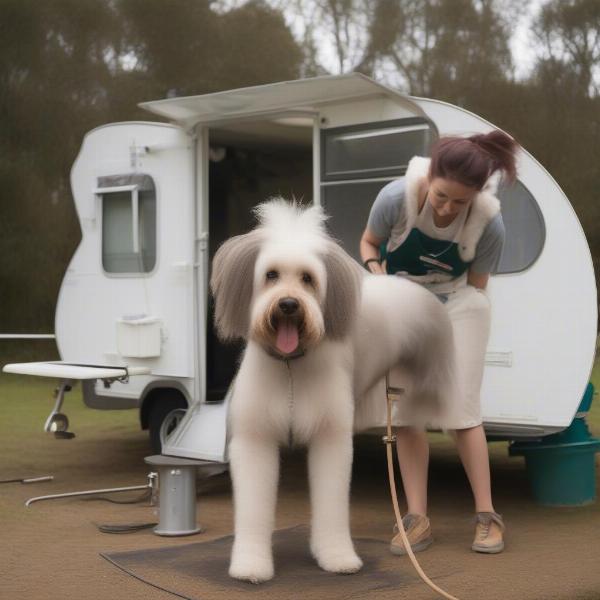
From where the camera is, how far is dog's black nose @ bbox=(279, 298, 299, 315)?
2961 mm

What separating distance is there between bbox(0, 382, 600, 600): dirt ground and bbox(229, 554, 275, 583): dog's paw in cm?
10

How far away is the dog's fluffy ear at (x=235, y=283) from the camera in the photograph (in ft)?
10.3

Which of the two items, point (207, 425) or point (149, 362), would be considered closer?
point (207, 425)

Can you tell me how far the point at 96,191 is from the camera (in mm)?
6617

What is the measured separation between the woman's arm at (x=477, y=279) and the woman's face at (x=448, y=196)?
32 centimetres

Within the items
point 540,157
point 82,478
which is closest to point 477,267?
point 82,478

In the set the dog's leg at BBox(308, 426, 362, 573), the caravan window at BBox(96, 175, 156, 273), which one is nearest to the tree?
the caravan window at BBox(96, 175, 156, 273)

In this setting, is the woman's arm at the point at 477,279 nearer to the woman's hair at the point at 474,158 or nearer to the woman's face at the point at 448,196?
the woman's face at the point at 448,196

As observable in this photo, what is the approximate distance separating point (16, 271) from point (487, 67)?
693 cm

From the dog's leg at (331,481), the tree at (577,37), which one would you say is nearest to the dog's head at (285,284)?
the dog's leg at (331,481)

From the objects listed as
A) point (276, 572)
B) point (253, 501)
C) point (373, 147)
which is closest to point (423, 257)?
point (253, 501)

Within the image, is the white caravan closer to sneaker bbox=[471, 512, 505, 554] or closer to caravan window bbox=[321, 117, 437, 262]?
caravan window bbox=[321, 117, 437, 262]

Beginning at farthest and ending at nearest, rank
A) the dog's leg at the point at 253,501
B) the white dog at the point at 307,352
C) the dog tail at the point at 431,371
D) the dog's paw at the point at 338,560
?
the dog tail at the point at 431,371, the dog's paw at the point at 338,560, the dog's leg at the point at 253,501, the white dog at the point at 307,352

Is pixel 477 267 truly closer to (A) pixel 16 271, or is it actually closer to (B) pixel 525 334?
(B) pixel 525 334
